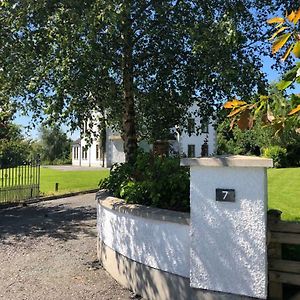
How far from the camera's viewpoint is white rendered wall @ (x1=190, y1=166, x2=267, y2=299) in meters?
4.01

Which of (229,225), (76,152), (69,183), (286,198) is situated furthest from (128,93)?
(76,152)

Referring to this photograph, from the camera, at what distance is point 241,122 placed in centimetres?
247

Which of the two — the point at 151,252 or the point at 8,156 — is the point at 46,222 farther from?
the point at 151,252

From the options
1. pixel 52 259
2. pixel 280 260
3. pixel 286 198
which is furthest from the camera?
pixel 286 198

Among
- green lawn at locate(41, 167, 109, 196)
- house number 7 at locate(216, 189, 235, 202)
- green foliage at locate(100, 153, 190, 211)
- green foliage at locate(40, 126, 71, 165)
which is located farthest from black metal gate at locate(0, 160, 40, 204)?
green foliage at locate(40, 126, 71, 165)

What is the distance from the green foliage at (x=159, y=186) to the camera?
5664mm

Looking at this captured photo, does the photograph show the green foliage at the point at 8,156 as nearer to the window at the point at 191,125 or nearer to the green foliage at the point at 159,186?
the window at the point at 191,125

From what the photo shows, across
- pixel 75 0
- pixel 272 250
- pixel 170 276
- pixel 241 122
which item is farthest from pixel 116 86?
pixel 241 122

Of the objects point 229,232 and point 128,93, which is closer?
point 229,232

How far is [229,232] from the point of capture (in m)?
4.17

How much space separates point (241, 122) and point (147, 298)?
11.1 ft

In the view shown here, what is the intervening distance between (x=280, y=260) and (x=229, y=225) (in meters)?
0.63

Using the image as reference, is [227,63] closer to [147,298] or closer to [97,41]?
[97,41]

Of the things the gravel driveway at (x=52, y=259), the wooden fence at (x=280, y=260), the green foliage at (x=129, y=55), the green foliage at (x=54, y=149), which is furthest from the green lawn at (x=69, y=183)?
the green foliage at (x=54, y=149)
